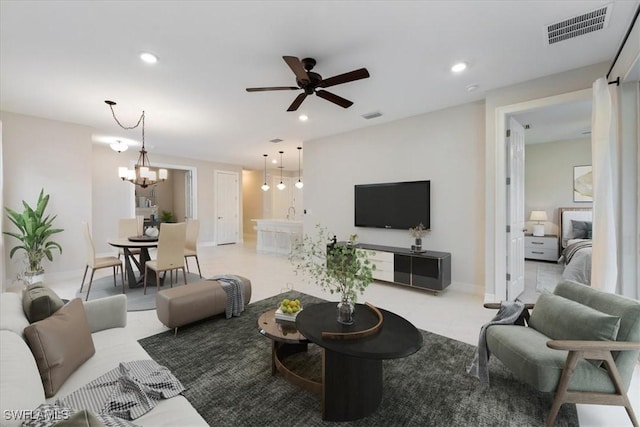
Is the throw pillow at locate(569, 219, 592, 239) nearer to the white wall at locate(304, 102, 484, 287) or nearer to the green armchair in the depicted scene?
the white wall at locate(304, 102, 484, 287)

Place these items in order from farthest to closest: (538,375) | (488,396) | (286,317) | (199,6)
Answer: (286,317), (199,6), (488,396), (538,375)

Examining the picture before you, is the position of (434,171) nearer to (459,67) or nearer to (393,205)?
(393,205)

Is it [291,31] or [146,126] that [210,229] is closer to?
[146,126]

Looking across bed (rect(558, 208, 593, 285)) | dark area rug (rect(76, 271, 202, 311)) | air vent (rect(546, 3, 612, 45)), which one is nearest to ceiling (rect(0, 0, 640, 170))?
air vent (rect(546, 3, 612, 45))

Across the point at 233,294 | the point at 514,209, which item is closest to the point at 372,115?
the point at 514,209

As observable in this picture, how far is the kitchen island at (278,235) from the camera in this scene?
7230mm

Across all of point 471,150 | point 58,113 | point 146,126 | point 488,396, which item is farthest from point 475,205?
point 58,113

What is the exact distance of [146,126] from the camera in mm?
5098

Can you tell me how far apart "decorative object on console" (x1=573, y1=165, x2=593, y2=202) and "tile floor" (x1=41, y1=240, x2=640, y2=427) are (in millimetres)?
4075

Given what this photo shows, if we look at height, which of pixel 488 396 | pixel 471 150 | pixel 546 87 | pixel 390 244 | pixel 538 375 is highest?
pixel 546 87

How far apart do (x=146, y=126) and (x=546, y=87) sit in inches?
243

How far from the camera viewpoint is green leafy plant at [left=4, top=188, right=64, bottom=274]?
419 centimetres

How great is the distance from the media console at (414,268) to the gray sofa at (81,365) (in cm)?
298

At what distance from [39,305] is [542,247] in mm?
7934
